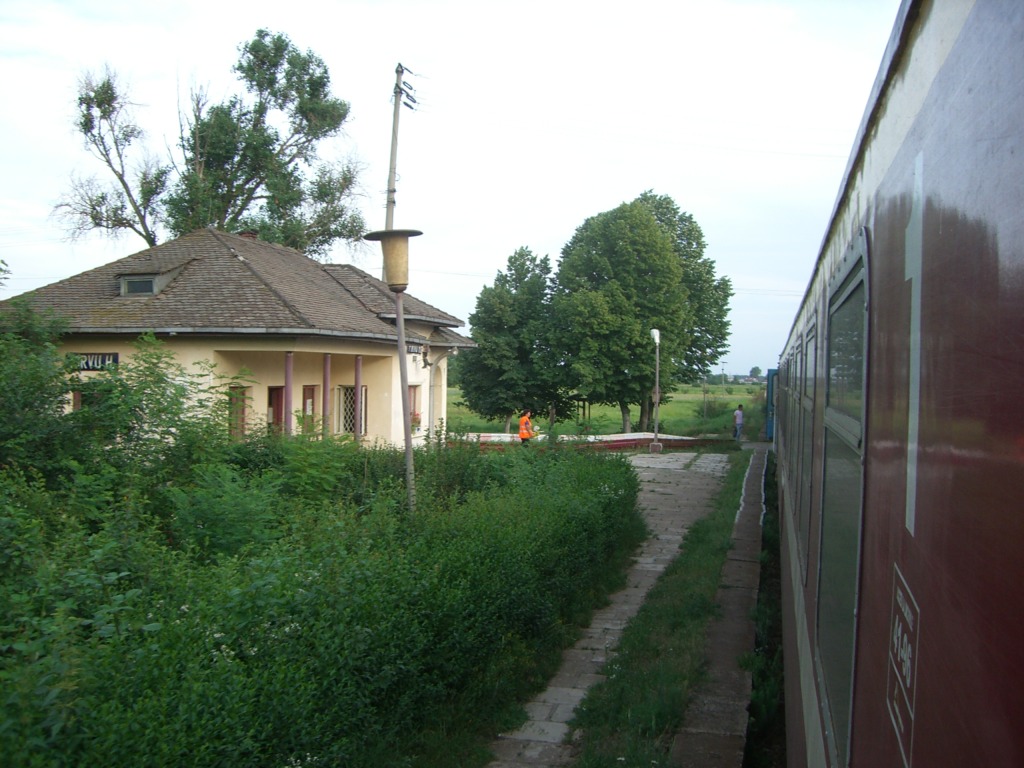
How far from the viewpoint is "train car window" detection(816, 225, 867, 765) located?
77.0 inches

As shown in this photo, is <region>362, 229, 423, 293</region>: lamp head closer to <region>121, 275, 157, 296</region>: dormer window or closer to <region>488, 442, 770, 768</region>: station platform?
<region>488, 442, 770, 768</region>: station platform

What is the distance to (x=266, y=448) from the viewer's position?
11633mm

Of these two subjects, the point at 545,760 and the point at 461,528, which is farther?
the point at 461,528

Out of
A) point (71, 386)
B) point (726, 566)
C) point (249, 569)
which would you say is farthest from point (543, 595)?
point (71, 386)

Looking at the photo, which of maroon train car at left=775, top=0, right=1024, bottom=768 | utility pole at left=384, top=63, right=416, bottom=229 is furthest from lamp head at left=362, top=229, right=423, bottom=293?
maroon train car at left=775, top=0, right=1024, bottom=768

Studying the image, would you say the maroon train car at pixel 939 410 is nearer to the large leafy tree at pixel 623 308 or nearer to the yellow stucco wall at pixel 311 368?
the yellow stucco wall at pixel 311 368

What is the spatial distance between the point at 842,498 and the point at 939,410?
4.17 ft

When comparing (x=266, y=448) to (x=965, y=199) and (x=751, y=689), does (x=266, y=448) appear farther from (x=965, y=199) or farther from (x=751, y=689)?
(x=965, y=199)

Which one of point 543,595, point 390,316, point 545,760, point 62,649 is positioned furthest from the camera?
point 390,316

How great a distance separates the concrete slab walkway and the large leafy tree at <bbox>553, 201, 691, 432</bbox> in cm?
1935

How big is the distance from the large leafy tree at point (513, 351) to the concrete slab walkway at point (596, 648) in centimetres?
2322

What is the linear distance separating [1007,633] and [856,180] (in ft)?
6.10

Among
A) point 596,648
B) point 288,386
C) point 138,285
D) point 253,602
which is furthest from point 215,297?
point 253,602

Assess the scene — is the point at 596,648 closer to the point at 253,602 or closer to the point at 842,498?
the point at 253,602
